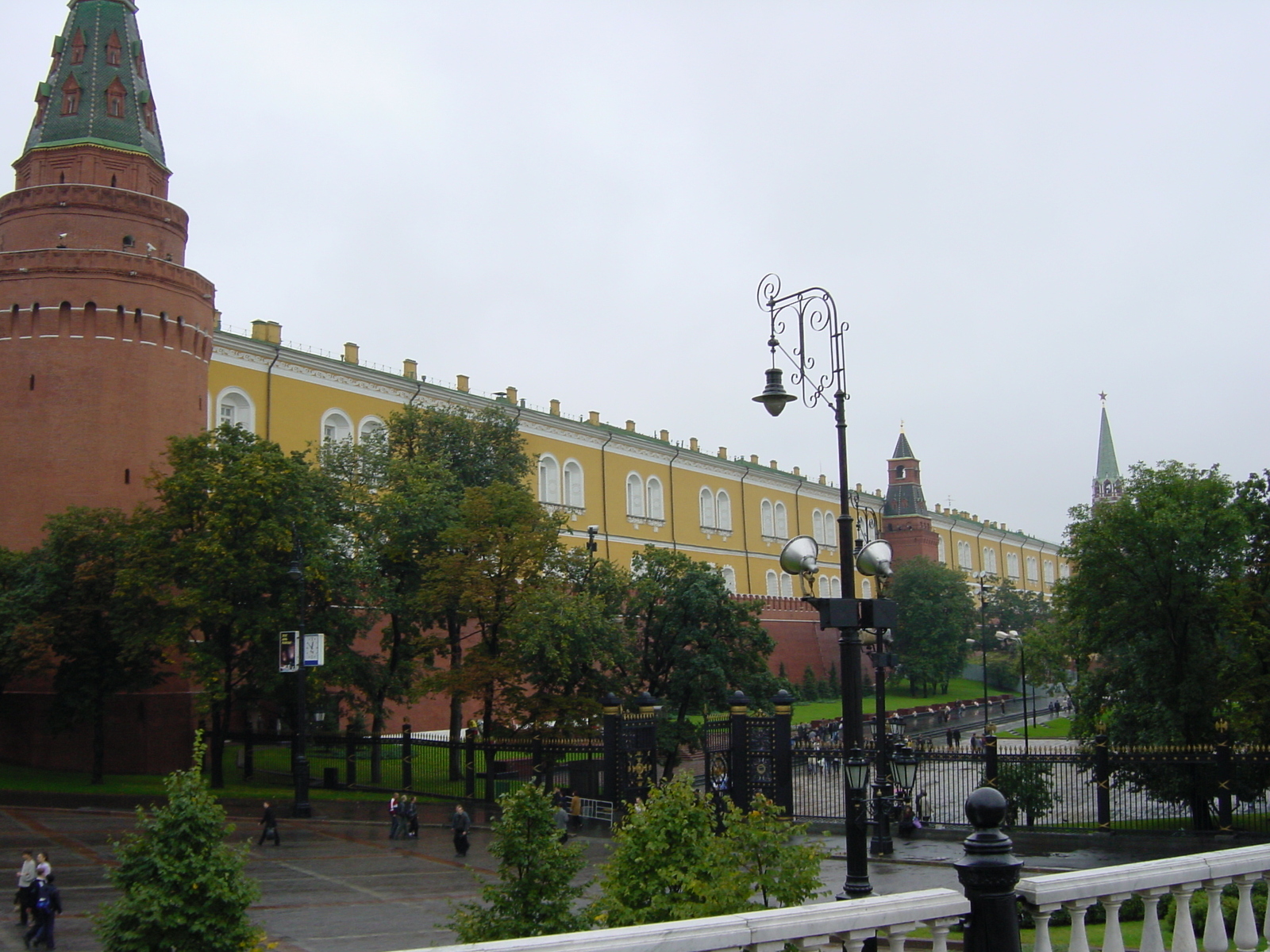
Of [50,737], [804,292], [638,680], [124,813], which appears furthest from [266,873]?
[50,737]

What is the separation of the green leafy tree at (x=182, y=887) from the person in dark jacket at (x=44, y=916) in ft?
17.6

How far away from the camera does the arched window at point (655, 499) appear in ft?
194

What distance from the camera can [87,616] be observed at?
28.2 metres

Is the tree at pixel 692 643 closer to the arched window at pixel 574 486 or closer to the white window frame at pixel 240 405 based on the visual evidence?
the white window frame at pixel 240 405

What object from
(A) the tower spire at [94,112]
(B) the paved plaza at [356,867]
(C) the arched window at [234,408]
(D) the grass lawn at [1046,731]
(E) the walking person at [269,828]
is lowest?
(D) the grass lawn at [1046,731]

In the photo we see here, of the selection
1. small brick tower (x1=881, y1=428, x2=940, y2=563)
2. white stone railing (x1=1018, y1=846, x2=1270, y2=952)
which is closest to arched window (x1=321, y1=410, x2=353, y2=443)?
white stone railing (x1=1018, y1=846, x2=1270, y2=952)

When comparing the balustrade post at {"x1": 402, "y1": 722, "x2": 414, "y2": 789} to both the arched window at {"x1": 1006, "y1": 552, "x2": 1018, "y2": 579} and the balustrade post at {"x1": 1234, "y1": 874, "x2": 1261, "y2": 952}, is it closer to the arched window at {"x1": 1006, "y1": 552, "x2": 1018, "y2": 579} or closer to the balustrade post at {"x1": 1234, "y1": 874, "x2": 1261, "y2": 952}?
the balustrade post at {"x1": 1234, "y1": 874, "x2": 1261, "y2": 952}

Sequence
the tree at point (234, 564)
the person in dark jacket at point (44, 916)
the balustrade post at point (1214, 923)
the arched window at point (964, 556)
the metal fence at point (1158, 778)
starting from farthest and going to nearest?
the arched window at point (964, 556), the tree at point (234, 564), the metal fence at point (1158, 778), the person in dark jacket at point (44, 916), the balustrade post at point (1214, 923)

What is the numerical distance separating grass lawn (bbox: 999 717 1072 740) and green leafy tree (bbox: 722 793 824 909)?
1591 inches

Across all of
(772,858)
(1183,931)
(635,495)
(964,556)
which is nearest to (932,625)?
(635,495)

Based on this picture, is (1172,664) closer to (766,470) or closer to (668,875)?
(668,875)

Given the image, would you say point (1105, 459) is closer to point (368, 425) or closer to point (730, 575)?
point (730, 575)

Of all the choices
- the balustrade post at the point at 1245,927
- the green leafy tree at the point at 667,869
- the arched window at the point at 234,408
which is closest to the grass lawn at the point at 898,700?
the arched window at the point at 234,408

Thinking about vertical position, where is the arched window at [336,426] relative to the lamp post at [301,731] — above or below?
above
